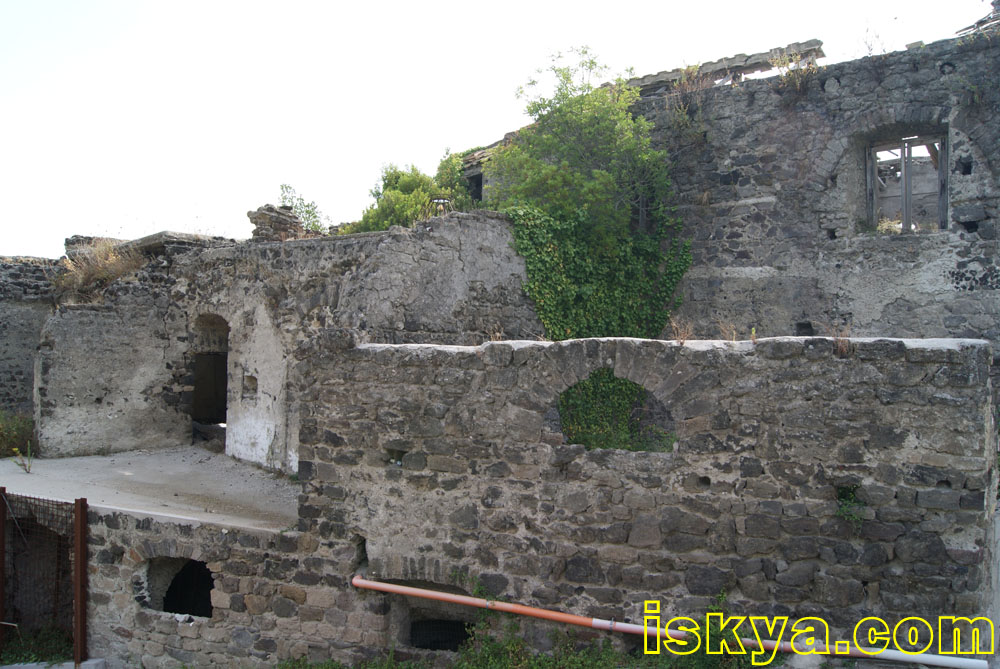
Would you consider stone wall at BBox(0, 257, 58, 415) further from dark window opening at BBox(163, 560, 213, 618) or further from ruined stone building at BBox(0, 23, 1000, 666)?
dark window opening at BBox(163, 560, 213, 618)

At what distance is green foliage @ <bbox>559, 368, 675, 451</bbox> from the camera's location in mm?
10133

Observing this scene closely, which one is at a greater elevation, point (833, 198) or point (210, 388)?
point (833, 198)

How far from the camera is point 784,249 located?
10.9 meters

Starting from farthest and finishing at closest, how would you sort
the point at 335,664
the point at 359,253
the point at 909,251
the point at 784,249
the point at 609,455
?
the point at 784,249 < the point at 909,251 < the point at 359,253 < the point at 335,664 < the point at 609,455

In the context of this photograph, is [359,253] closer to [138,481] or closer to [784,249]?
[138,481]

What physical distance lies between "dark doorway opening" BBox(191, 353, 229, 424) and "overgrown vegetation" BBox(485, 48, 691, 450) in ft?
18.6

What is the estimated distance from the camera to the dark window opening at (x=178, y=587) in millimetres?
7250

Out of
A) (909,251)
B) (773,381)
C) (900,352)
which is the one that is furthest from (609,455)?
(909,251)

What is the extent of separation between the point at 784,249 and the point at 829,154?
1.47 metres

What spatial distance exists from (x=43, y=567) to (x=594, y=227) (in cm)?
822

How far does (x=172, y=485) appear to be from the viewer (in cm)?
888

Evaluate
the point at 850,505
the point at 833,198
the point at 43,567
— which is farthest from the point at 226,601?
the point at 833,198
